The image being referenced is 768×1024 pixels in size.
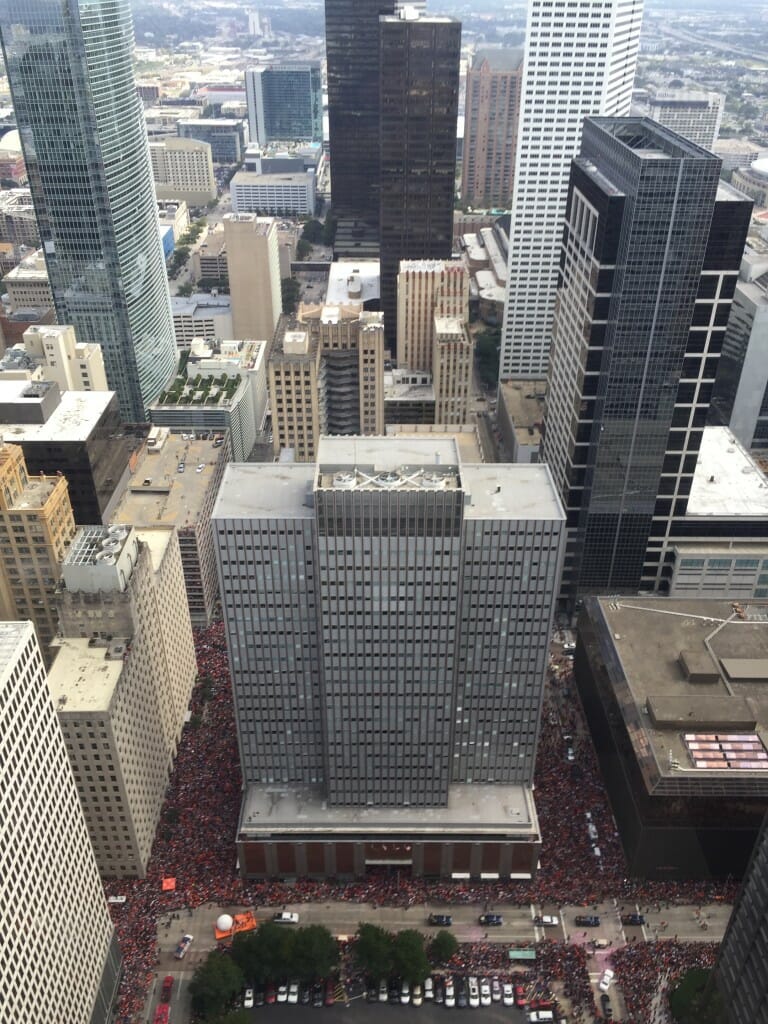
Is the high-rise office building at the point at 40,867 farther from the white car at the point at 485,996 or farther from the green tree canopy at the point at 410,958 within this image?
the white car at the point at 485,996

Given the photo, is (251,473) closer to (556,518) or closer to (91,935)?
(556,518)

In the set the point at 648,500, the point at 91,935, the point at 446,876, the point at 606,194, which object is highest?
the point at 606,194

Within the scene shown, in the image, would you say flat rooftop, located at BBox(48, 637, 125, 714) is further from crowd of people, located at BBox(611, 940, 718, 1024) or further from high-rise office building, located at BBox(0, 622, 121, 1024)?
crowd of people, located at BBox(611, 940, 718, 1024)

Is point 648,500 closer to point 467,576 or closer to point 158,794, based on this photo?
point 467,576

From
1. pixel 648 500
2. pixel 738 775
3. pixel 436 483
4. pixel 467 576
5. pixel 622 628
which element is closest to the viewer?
pixel 436 483

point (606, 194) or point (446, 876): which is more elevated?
point (606, 194)

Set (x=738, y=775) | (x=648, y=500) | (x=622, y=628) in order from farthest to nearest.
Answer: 1. (x=648, y=500)
2. (x=622, y=628)
3. (x=738, y=775)

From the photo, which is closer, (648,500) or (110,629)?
(110,629)

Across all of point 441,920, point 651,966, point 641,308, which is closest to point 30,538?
point 441,920

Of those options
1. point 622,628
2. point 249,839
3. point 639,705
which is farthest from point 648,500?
point 249,839

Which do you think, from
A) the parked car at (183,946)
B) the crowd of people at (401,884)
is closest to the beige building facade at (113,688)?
the crowd of people at (401,884)
